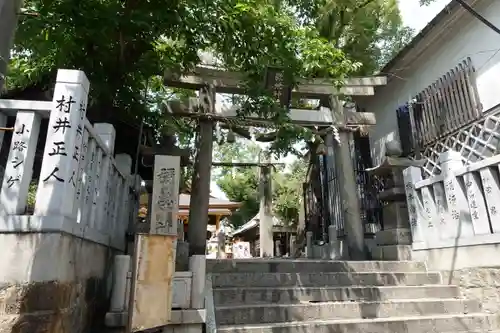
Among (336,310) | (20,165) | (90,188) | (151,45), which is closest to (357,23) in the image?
(151,45)

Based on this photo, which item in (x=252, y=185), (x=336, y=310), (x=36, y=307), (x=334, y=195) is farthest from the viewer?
(x=252, y=185)

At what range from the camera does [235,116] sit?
8.85 meters

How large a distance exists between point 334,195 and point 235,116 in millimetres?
4406

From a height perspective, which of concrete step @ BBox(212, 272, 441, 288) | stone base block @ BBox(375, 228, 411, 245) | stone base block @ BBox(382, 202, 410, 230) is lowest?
concrete step @ BBox(212, 272, 441, 288)

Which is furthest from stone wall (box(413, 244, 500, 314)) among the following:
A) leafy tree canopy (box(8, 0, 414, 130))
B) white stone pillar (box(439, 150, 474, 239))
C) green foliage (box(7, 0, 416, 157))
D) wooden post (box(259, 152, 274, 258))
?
wooden post (box(259, 152, 274, 258))

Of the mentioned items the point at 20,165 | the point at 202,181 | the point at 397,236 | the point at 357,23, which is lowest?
the point at 397,236

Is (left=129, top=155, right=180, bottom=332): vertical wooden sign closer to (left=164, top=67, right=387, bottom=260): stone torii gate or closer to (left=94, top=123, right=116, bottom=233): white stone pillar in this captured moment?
(left=94, top=123, right=116, bottom=233): white stone pillar

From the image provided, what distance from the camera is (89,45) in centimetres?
573

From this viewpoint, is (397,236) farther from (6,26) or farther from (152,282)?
(6,26)

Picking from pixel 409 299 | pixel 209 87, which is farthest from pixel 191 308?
pixel 209 87

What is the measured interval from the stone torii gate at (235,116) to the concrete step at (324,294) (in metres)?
2.89

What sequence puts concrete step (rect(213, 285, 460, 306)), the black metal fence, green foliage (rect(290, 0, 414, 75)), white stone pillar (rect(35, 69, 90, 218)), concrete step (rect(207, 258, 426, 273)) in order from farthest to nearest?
1. green foliage (rect(290, 0, 414, 75))
2. the black metal fence
3. concrete step (rect(207, 258, 426, 273))
4. concrete step (rect(213, 285, 460, 306))
5. white stone pillar (rect(35, 69, 90, 218))

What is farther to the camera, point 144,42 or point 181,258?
point 144,42

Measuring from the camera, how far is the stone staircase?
15.7 ft
